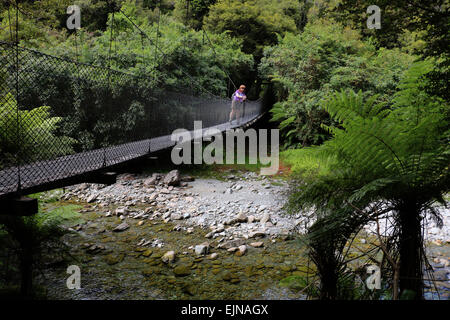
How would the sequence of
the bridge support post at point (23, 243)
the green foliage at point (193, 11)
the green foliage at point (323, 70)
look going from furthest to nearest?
the green foliage at point (193, 11)
the green foliage at point (323, 70)
the bridge support post at point (23, 243)

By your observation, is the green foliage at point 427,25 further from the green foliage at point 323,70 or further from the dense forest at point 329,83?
the green foliage at point 323,70

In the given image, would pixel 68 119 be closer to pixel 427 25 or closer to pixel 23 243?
pixel 23 243

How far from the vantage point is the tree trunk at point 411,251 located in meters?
1.52

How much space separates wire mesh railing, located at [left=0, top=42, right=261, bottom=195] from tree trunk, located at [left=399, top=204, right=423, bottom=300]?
206 cm

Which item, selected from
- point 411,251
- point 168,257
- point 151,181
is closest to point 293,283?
point 168,257

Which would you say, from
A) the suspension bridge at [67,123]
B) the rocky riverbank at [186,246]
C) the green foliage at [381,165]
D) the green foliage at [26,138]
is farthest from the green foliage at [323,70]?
the green foliage at [26,138]

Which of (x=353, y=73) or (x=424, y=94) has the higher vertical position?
(x=353, y=73)

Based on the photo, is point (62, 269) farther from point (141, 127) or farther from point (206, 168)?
point (206, 168)

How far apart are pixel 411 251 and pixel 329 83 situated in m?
6.46

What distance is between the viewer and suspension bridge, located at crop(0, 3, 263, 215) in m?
2.05

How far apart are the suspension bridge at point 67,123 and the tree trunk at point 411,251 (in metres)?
1.98

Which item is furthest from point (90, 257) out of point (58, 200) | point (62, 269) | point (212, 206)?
point (58, 200)
